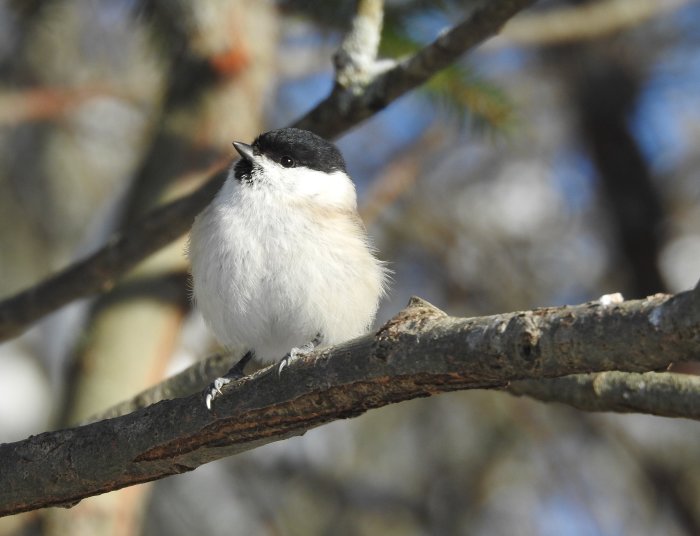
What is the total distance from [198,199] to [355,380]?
1292 mm

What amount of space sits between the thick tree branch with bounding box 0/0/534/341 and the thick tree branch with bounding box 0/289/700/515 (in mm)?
770

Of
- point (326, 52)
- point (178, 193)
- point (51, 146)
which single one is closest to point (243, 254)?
point (178, 193)

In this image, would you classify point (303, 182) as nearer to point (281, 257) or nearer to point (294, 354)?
point (281, 257)

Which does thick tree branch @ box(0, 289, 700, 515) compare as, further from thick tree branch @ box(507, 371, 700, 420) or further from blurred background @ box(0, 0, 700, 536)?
blurred background @ box(0, 0, 700, 536)

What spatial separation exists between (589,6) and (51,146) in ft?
13.1

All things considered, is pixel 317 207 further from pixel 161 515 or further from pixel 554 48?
pixel 161 515

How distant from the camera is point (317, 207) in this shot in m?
3.12

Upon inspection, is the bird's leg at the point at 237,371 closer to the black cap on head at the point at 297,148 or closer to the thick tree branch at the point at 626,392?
the black cap on head at the point at 297,148

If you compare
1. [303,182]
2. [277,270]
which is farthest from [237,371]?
[303,182]

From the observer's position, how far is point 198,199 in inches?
119

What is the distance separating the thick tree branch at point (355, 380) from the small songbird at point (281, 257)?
26.7 inches

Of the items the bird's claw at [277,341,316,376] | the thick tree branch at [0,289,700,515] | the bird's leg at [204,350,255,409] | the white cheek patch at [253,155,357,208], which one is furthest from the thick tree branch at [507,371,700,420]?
the white cheek patch at [253,155,357,208]

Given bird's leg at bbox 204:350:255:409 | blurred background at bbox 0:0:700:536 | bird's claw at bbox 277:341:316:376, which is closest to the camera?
bird's claw at bbox 277:341:316:376

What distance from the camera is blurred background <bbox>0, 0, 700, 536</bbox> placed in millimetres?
4043
